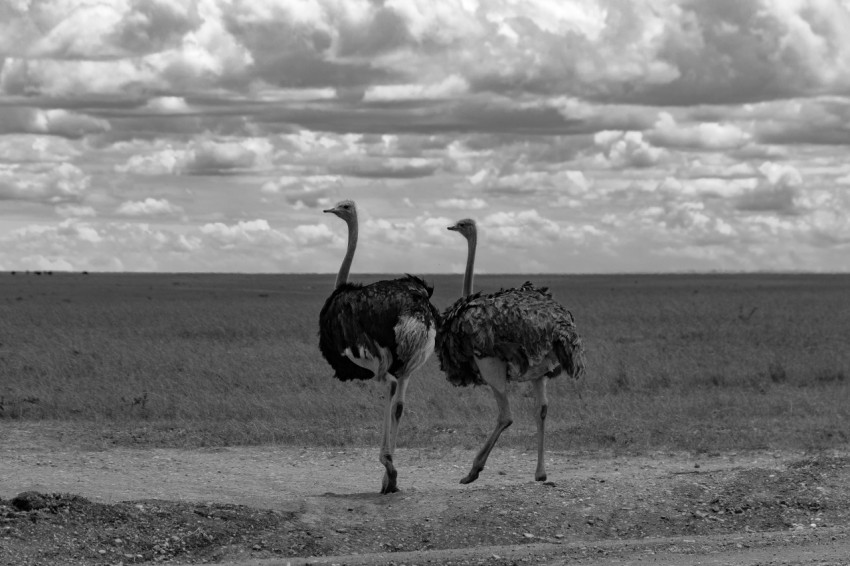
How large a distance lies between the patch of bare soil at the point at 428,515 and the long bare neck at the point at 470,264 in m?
1.51

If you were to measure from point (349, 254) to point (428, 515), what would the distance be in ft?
8.77

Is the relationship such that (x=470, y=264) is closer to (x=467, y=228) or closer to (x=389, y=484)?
(x=467, y=228)

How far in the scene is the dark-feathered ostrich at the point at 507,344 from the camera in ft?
29.9

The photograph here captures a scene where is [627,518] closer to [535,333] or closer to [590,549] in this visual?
[590,549]

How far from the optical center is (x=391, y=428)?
9180 millimetres

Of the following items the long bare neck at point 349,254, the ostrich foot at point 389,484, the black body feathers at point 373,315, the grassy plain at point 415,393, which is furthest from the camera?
the grassy plain at point 415,393

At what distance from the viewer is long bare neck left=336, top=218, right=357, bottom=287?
10170 millimetres

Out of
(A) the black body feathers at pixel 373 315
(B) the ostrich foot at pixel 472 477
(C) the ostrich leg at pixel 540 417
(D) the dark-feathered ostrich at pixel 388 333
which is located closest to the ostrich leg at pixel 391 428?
(D) the dark-feathered ostrich at pixel 388 333

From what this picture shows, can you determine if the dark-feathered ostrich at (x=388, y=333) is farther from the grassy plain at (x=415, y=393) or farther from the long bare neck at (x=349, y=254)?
the grassy plain at (x=415, y=393)

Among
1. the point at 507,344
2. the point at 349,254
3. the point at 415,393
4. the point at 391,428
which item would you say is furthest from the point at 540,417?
the point at 415,393

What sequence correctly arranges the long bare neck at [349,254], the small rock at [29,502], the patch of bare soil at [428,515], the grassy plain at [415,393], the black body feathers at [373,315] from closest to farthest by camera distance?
the patch of bare soil at [428,515], the small rock at [29,502], the black body feathers at [373,315], the long bare neck at [349,254], the grassy plain at [415,393]

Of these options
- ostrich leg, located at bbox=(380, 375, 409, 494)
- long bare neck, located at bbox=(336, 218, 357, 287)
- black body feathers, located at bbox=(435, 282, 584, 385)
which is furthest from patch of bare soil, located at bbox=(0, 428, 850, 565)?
long bare neck, located at bbox=(336, 218, 357, 287)

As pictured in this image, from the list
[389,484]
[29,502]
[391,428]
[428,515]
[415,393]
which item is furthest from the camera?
[415,393]

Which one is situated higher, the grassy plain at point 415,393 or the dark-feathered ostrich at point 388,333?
the dark-feathered ostrich at point 388,333
